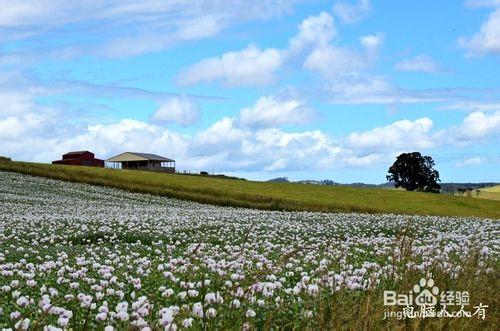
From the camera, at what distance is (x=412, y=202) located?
2618 inches


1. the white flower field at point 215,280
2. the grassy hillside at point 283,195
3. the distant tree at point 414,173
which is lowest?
the white flower field at point 215,280

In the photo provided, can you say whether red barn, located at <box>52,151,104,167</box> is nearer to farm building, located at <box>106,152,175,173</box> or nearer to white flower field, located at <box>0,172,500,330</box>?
farm building, located at <box>106,152,175,173</box>

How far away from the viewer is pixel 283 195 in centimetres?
6200

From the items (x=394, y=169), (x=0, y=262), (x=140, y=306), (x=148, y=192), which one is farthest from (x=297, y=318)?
(x=394, y=169)

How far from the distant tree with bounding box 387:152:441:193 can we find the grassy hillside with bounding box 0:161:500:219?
32.8 meters

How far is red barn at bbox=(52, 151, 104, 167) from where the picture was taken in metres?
→ 130
